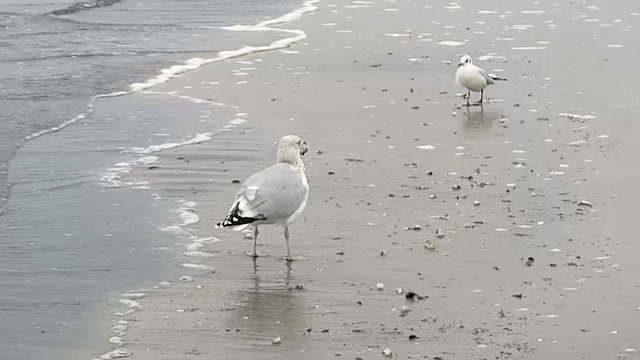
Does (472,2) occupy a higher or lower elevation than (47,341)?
lower

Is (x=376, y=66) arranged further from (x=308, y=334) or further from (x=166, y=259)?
(x=308, y=334)

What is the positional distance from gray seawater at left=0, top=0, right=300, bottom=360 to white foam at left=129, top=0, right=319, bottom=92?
0.73 feet

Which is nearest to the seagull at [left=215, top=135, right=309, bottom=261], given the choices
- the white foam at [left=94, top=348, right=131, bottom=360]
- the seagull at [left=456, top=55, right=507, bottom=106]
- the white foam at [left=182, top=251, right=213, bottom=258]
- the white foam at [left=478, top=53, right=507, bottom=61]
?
the white foam at [left=182, top=251, right=213, bottom=258]

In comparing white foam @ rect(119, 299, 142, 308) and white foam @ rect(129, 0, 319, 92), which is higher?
white foam @ rect(119, 299, 142, 308)

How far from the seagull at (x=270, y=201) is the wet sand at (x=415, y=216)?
253 millimetres

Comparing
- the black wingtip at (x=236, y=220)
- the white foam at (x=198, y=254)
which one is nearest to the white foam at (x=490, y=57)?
the white foam at (x=198, y=254)

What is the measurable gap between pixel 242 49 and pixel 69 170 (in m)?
6.95

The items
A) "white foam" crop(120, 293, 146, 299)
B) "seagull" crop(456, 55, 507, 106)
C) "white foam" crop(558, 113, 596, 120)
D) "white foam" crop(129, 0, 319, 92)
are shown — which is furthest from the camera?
"white foam" crop(129, 0, 319, 92)

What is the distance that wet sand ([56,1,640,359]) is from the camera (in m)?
6.47

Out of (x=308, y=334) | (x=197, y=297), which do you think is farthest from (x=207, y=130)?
(x=308, y=334)

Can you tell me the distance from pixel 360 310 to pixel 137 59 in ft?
33.9

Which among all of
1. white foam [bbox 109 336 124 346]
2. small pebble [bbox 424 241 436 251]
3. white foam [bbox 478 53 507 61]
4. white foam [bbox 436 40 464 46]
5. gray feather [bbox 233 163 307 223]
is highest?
gray feather [bbox 233 163 307 223]

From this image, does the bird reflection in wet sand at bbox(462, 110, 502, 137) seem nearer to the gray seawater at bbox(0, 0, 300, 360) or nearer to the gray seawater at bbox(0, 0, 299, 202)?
the gray seawater at bbox(0, 0, 300, 360)

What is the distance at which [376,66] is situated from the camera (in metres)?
15.3
